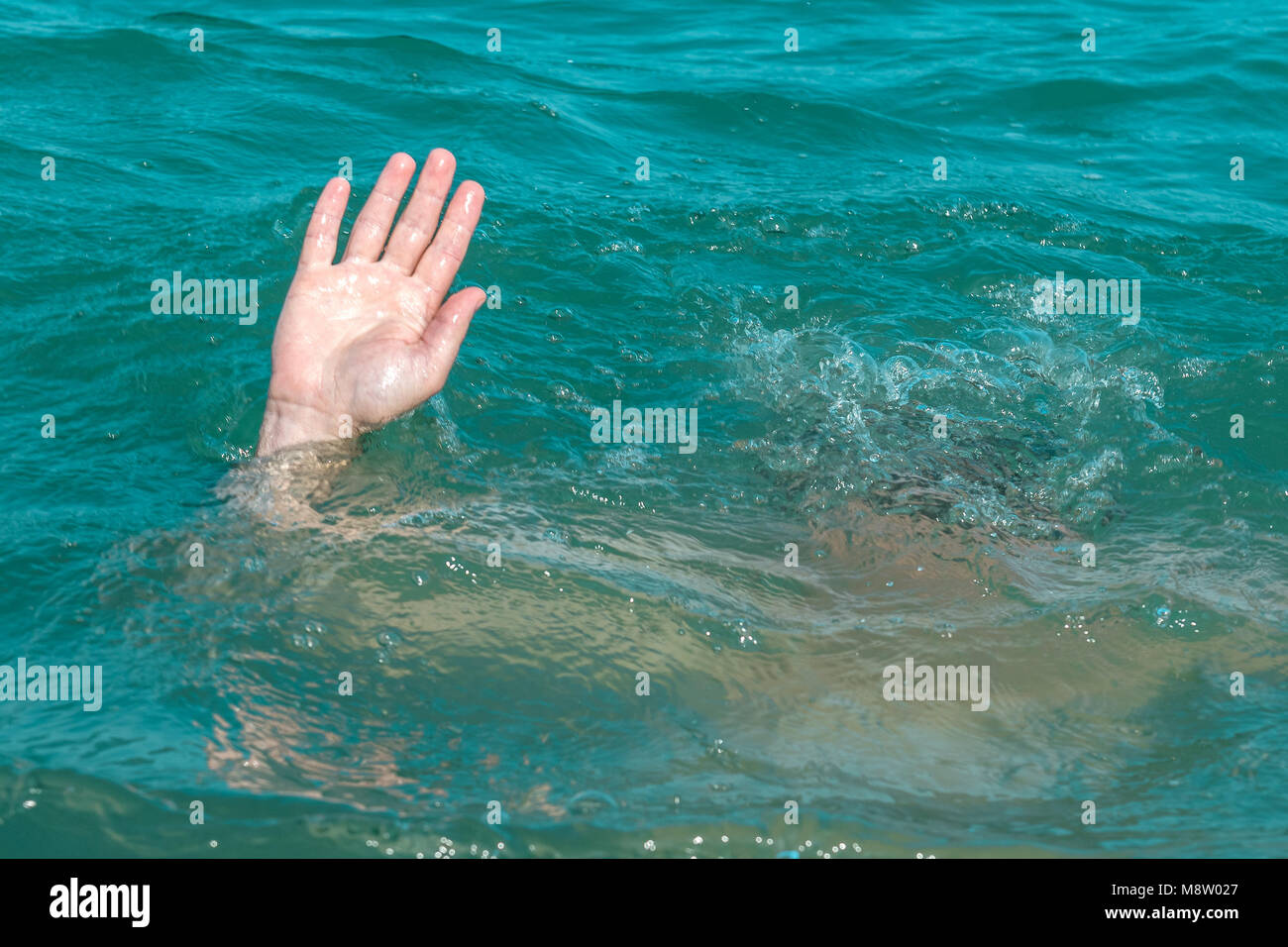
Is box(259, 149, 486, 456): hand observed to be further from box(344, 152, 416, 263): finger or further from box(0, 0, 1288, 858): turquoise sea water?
box(0, 0, 1288, 858): turquoise sea water

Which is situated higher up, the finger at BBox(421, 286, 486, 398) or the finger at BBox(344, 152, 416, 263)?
the finger at BBox(344, 152, 416, 263)

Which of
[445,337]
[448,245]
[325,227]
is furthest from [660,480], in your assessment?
Result: [325,227]

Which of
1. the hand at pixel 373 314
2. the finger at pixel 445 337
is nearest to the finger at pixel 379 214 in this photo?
the hand at pixel 373 314

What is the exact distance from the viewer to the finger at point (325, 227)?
4938mm

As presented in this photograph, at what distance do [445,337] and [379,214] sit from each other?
679 millimetres

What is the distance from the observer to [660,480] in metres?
5.44

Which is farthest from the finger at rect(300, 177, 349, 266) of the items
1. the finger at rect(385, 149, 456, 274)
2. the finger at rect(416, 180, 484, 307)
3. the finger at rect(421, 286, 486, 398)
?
the finger at rect(421, 286, 486, 398)

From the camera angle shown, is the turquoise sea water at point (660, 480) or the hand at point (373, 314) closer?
the turquoise sea water at point (660, 480)

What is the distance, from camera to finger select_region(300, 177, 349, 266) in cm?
494

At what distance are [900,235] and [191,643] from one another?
5.21 metres

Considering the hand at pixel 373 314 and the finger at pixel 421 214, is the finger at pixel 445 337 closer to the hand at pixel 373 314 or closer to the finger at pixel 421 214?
the hand at pixel 373 314
